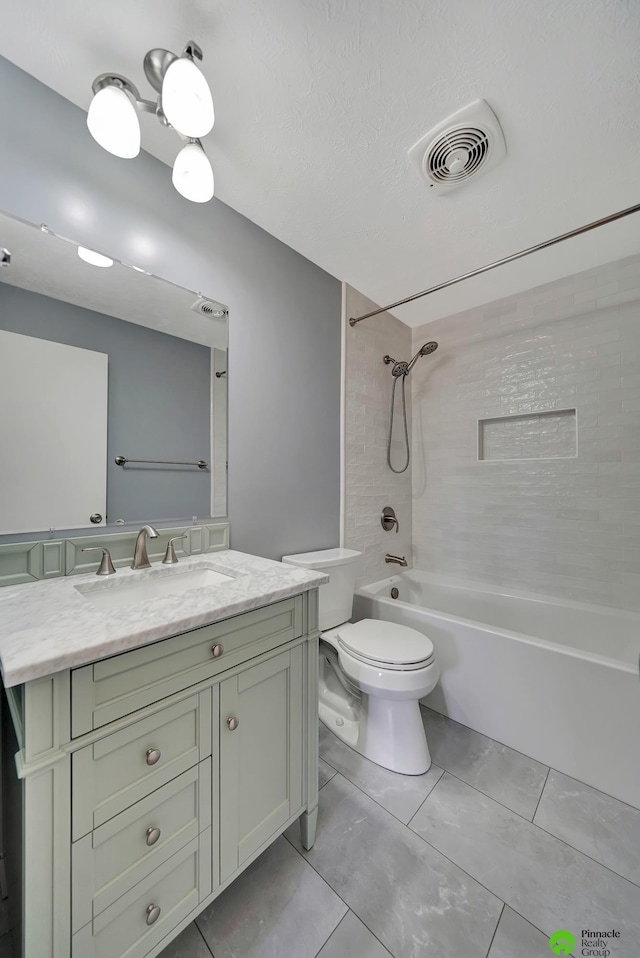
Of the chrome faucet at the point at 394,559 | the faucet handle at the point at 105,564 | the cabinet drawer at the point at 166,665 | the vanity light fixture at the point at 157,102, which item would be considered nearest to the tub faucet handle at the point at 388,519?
the chrome faucet at the point at 394,559

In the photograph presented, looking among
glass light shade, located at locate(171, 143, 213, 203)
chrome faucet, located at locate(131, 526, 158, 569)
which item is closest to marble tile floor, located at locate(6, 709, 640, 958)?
chrome faucet, located at locate(131, 526, 158, 569)

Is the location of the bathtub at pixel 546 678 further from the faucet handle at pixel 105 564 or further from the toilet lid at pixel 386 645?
the faucet handle at pixel 105 564

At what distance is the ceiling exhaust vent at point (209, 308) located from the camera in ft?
4.61

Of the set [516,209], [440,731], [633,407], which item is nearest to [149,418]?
[516,209]

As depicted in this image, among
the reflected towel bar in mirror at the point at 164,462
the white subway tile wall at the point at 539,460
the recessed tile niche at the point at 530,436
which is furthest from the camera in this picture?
the recessed tile niche at the point at 530,436

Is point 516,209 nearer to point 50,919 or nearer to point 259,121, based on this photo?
point 259,121

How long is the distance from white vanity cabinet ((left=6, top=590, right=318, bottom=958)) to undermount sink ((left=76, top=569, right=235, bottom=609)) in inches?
9.8

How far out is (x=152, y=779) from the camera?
2.38 feet

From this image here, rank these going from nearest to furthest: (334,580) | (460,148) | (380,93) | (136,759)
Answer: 1. (136,759)
2. (380,93)
3. (460,148)
4. (334,580)

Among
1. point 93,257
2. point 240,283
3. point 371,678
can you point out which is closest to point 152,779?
point 371,678

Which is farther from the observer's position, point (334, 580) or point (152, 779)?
point (334, 580)

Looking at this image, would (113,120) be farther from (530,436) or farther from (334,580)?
(530,436)

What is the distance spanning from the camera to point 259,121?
1165 mm

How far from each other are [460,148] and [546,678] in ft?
6.99
